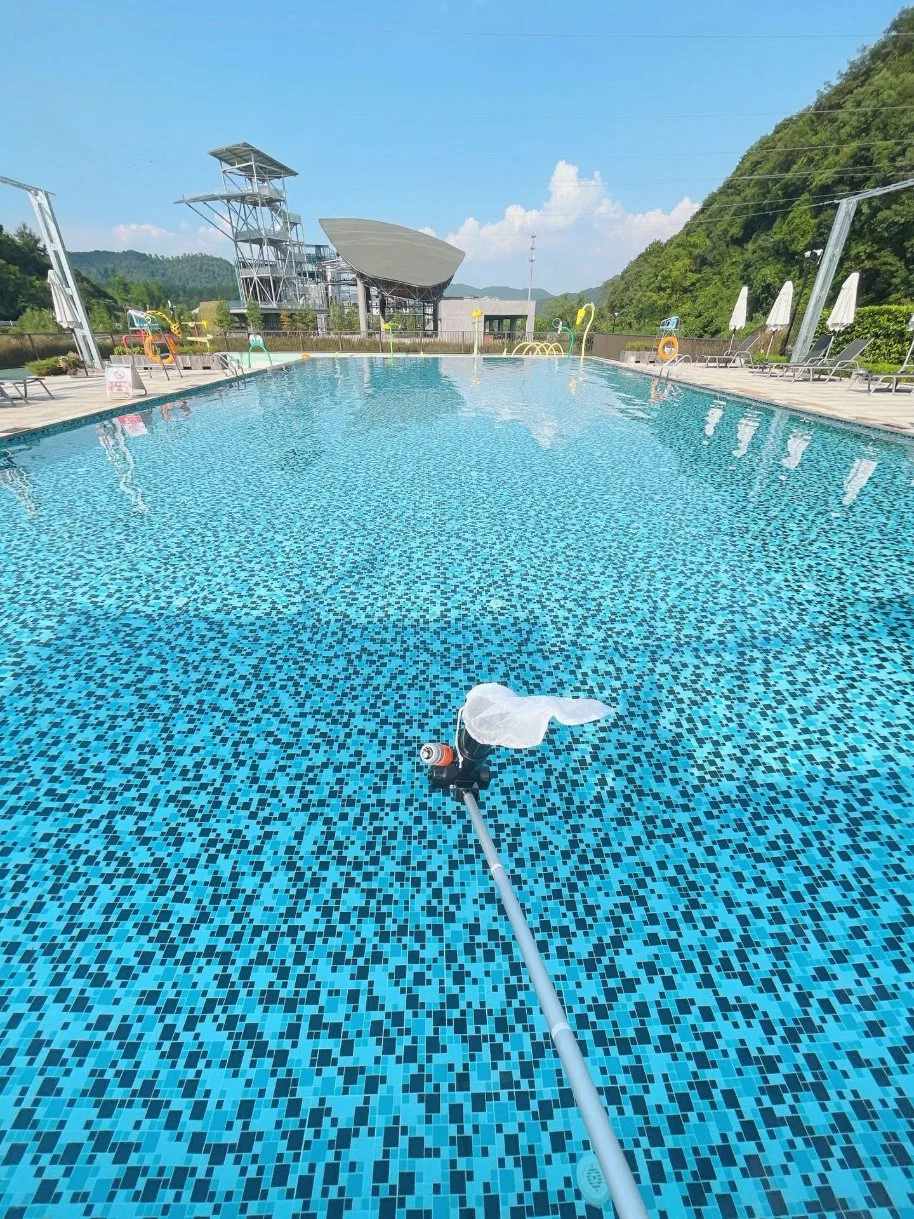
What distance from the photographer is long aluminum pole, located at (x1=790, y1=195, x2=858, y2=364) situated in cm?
1584

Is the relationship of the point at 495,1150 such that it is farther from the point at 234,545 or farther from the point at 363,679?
the point at 234,545

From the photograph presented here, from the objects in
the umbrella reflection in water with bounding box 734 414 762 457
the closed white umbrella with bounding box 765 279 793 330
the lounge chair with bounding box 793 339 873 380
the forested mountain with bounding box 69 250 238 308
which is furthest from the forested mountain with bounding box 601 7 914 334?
the forested mountain with bounding box 69 250 238 308

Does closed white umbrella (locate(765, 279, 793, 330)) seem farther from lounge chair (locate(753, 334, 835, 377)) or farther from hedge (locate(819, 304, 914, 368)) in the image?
hedge (locate(819, 304, 914, 368))

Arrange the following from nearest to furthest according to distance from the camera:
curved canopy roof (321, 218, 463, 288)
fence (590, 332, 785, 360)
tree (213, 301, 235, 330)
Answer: fence (590, 332, 785, 360) < curved canopy roof (321, 218, 463, 288) < tree (213, 301, 235, 330)

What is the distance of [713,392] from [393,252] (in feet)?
110

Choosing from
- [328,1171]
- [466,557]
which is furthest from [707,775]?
[466,557]

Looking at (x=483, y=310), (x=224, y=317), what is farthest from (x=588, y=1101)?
(x=224, y=317)

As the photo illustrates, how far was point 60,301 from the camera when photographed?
50.6 feet

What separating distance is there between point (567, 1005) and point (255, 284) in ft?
183

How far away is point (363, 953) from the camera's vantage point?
2082 mm

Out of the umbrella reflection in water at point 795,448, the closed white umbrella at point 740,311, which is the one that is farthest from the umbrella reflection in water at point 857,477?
the closed white umbrella at point 740,311

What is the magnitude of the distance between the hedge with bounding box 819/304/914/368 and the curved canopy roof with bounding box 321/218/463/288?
1026 inches

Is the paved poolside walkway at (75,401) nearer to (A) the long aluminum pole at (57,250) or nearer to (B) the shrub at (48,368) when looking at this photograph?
(B) the shrub at (48,368)

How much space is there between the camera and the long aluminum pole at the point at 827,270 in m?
15.8
